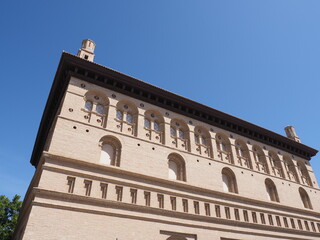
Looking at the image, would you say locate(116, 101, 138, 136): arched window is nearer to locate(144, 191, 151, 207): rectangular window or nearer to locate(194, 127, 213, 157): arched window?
locate(144, 191, 151, 207): rectangular window

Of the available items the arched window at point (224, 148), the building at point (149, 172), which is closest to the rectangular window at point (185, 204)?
the building at point (149, 172)

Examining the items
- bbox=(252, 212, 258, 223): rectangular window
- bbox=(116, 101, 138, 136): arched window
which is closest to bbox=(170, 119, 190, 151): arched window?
bbox=(116, 101, 138, 136): arched window

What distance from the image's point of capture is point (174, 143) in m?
19.2

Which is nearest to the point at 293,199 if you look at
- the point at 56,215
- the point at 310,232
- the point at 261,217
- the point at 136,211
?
the point at 310,232

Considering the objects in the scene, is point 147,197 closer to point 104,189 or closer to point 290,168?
point 104,189

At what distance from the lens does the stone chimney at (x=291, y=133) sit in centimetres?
2956

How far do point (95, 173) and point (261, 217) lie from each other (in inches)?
542

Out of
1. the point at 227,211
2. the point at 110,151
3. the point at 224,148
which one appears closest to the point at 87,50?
the point at 110,151

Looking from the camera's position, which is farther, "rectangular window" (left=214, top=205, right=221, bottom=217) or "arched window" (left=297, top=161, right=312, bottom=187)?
"arched window" (left=297, top=161, right=312, bottom=187)

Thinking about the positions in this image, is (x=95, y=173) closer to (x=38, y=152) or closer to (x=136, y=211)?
(x=136, y=211)

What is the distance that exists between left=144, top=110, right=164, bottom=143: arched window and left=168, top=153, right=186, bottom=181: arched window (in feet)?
5.08

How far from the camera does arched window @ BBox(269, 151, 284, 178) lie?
24.1m

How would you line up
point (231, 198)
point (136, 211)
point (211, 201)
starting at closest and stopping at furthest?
1. point (136, 211)
2. point (211, 201)
3. point (231, 198)

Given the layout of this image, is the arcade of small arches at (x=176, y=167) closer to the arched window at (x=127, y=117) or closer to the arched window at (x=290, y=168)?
the arched window at (x=127, y=117)
